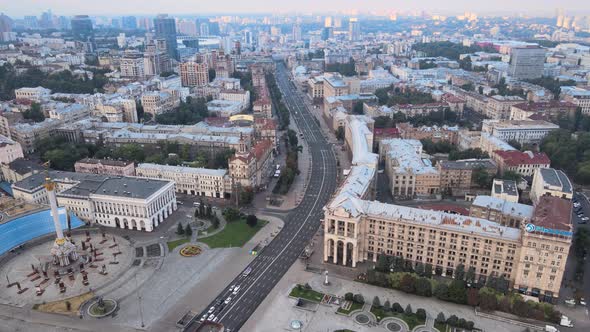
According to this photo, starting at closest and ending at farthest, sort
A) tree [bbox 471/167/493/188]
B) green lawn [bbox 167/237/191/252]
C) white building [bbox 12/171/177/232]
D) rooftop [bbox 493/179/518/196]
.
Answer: green lawn [bbox 167/237/191/252]
white building [bbox 12/171/177/232]
rooftop [bbox 493/179/518/196]
tree [bbox 471/167/493/188]

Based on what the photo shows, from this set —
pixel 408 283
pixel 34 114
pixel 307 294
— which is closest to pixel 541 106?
pixel 408 283

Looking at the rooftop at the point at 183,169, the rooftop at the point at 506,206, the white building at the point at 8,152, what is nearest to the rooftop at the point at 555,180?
A: the rooftop at the point at 506,206

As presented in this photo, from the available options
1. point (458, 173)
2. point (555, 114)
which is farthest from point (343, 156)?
point (555, 114)

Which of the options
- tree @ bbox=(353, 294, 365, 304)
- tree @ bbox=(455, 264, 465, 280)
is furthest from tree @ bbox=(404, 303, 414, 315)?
tree @ bbox=(455, 264, 465, 280)

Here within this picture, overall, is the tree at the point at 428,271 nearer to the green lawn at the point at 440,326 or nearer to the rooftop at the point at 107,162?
the green lawn at the point at 440,326

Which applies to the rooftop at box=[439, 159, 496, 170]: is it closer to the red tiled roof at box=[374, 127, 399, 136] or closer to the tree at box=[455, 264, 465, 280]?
the red tiled roof at box=[374, 127, 399, 136]

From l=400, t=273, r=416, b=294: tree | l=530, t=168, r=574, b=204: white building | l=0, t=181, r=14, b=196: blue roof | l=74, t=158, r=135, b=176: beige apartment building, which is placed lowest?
l=0, t=181, r=14, b=196: blue roof
